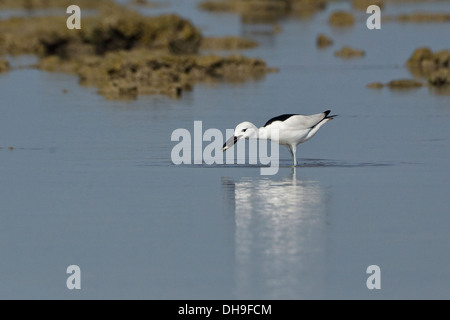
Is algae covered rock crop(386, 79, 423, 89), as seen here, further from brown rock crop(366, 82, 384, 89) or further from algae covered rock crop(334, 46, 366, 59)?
algae covered rock crop(334, 46, 366, 59)

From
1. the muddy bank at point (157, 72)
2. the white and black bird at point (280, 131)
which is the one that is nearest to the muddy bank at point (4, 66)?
the muddy bank at point (157, 72)

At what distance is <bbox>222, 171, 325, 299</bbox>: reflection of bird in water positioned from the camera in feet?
26.2

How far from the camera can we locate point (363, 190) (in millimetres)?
11516

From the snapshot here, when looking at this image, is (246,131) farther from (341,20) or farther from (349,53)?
(341,20)

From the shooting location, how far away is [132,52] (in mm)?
25141

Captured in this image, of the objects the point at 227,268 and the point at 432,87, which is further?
the point at 432,87

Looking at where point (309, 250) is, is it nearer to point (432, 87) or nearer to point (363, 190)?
point (363, 190)

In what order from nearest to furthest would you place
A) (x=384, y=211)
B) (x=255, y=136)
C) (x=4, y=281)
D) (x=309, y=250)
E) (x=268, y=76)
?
(x=4, y=281), (x=309, y=250), (x=384, y=211), (x=255, y=136), (x=268, y=76)

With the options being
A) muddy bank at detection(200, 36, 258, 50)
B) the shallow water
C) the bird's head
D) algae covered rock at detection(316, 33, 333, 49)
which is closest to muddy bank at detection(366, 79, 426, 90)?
the shallow water

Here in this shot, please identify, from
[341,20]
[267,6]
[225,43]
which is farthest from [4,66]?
[267,6]

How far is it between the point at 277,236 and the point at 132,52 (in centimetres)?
1635

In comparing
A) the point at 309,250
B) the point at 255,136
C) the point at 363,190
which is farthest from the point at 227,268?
the point at 255,136
